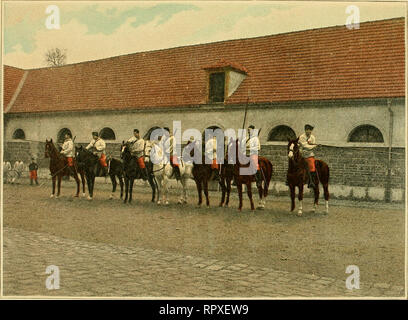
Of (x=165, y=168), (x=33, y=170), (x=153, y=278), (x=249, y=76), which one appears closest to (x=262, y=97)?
(x=249, y=76)

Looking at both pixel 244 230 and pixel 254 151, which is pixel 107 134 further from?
pixel 244 230

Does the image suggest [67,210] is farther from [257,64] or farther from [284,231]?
[257,64]

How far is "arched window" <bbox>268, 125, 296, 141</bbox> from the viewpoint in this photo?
1253 centimetres

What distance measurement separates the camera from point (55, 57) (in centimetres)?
847

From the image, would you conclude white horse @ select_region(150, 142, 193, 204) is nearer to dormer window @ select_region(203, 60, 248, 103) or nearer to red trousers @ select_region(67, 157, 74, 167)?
red trousers @ select_region(67, 157, 74, 167)

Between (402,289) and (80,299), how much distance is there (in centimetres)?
441

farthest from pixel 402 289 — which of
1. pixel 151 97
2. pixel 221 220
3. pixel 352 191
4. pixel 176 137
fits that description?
pixel 151 97

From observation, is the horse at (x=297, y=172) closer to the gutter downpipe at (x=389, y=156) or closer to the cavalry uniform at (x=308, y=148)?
the cavalry uniform at (x=308, y=148)

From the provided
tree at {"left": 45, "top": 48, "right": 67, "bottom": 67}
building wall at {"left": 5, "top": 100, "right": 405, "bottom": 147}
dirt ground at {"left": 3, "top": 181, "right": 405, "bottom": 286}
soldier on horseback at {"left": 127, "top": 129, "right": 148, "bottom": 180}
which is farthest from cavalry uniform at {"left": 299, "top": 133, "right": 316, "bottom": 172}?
tree at {"left": 45, "top": 48, "right": 67, "bottom": 67}

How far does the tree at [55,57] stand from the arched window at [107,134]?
5361mm

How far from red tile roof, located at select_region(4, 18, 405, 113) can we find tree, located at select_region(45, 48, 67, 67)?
0.21 metres

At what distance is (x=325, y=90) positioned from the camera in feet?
37.7

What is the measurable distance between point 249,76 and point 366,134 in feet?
14.8

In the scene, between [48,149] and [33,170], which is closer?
[48,149]
